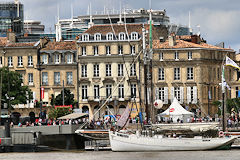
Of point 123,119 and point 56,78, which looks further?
point 56,78

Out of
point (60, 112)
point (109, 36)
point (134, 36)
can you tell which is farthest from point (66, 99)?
point (60, 112)

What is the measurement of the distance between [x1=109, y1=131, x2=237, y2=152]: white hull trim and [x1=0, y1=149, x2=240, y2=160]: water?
3.47 ft

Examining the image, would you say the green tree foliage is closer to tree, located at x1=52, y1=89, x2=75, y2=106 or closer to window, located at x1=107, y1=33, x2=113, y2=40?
tree, located at x1=52, y1=89, x2=75, y2=106

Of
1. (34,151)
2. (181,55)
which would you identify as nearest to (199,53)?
(181,55)

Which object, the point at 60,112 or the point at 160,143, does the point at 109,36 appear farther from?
the point at 160,143

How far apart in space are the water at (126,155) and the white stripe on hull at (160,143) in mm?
1055

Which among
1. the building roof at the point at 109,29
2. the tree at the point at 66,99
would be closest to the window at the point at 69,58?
the building roof at the point at 109,29

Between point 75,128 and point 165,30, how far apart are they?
176 feet

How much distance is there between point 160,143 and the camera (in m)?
81.5

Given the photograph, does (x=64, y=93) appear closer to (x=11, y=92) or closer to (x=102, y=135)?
(x=11, y=92)

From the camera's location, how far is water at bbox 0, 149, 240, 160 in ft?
244

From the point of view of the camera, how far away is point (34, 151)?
272 feet

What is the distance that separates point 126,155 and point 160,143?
4.77m

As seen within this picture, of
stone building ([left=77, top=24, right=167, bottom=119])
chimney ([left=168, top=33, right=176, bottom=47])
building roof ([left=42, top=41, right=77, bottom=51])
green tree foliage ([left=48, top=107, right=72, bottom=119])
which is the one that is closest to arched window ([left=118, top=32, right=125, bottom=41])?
stone building ([left=77, top=24, right=167, bottom=119])
